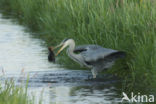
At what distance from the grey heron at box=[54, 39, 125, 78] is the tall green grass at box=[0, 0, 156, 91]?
1.09 ft

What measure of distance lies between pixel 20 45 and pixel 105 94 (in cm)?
598

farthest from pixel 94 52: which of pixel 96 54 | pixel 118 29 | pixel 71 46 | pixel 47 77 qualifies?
pixel 47 77

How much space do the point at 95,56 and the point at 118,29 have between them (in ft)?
3.47

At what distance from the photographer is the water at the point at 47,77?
968 centimetres

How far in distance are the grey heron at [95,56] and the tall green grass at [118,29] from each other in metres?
0.33

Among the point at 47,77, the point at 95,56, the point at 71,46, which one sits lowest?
the point at 47,77

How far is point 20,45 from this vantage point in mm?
15547

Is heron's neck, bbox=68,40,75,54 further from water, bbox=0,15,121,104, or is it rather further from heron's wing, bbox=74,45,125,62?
water, bbox=0,15,121,104

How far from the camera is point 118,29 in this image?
1167cm

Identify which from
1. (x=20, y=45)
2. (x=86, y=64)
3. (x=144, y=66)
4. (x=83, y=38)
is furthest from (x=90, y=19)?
(x=20, y=45)

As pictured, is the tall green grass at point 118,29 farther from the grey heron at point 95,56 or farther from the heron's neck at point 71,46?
the heron's neck at point 71,46

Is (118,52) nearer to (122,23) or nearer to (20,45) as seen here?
(122,23)

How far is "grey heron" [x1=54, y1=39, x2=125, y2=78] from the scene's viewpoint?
10758 millimetres

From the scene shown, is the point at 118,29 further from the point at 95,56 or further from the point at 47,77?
the point at 47,77
